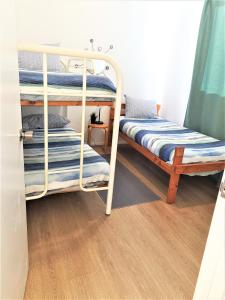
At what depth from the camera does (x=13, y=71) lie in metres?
0.92

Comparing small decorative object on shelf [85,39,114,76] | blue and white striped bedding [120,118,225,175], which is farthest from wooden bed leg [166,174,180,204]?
small decorative object on shelf [85,39,114,76]

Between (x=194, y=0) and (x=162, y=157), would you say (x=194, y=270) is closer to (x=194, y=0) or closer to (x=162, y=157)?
(x=162, y=157)

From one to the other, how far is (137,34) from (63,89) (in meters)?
2.42

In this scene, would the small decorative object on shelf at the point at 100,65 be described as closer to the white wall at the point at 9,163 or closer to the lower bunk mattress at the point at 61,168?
the lower bunk mattress at the point at 61,168

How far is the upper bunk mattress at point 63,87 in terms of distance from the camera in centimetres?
150

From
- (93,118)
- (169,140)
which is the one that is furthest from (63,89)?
(93,118)

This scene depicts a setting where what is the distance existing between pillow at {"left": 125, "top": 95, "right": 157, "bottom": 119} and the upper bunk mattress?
1.72 meters

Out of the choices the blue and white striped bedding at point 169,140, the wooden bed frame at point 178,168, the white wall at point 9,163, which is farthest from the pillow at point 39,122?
the white wall at point 9,163

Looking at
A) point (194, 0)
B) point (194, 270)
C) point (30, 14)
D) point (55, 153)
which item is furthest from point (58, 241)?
point (194, 0)

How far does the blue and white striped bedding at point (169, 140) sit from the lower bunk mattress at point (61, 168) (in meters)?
0.73

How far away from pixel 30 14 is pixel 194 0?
85.5 inches

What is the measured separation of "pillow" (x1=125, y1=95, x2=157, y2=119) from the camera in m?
3.45

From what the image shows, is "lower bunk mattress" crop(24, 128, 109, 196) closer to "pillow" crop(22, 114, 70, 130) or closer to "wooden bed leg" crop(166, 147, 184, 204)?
"pillow" crop(22, 114, 70, 130)

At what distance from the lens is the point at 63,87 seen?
1.57 metres
